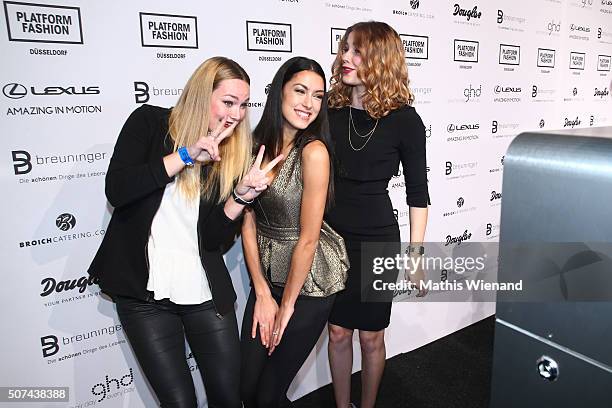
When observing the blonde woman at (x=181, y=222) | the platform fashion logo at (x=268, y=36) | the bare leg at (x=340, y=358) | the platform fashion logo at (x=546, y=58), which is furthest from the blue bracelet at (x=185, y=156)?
the platform fashion logo at (x=546, y=58)

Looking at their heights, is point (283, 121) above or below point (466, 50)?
below

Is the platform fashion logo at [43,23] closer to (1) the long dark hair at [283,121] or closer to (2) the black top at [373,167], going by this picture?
(1) the long dark hair at [283,121]

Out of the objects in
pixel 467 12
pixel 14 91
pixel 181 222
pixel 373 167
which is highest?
pixel 467 12

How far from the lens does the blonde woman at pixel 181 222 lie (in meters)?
1.60

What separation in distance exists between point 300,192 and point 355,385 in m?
1.59

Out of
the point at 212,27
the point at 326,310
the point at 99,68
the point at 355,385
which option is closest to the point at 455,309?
the point at 355,385

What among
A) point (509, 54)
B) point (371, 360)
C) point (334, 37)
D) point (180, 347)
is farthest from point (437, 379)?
point (509, 54)

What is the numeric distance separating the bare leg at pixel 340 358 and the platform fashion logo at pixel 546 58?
2.80 metres

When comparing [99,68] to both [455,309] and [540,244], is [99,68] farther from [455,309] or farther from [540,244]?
[455,309]

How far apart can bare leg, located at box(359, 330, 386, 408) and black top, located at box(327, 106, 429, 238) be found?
51 cm

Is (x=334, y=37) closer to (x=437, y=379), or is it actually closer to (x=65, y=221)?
(x=65, y=221)

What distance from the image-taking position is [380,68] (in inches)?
76.0

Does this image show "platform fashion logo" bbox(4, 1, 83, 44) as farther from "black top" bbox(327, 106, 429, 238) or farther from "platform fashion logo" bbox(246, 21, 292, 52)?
"black top" bbox(327, 106, 429, 238)

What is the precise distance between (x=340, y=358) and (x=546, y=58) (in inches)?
117
